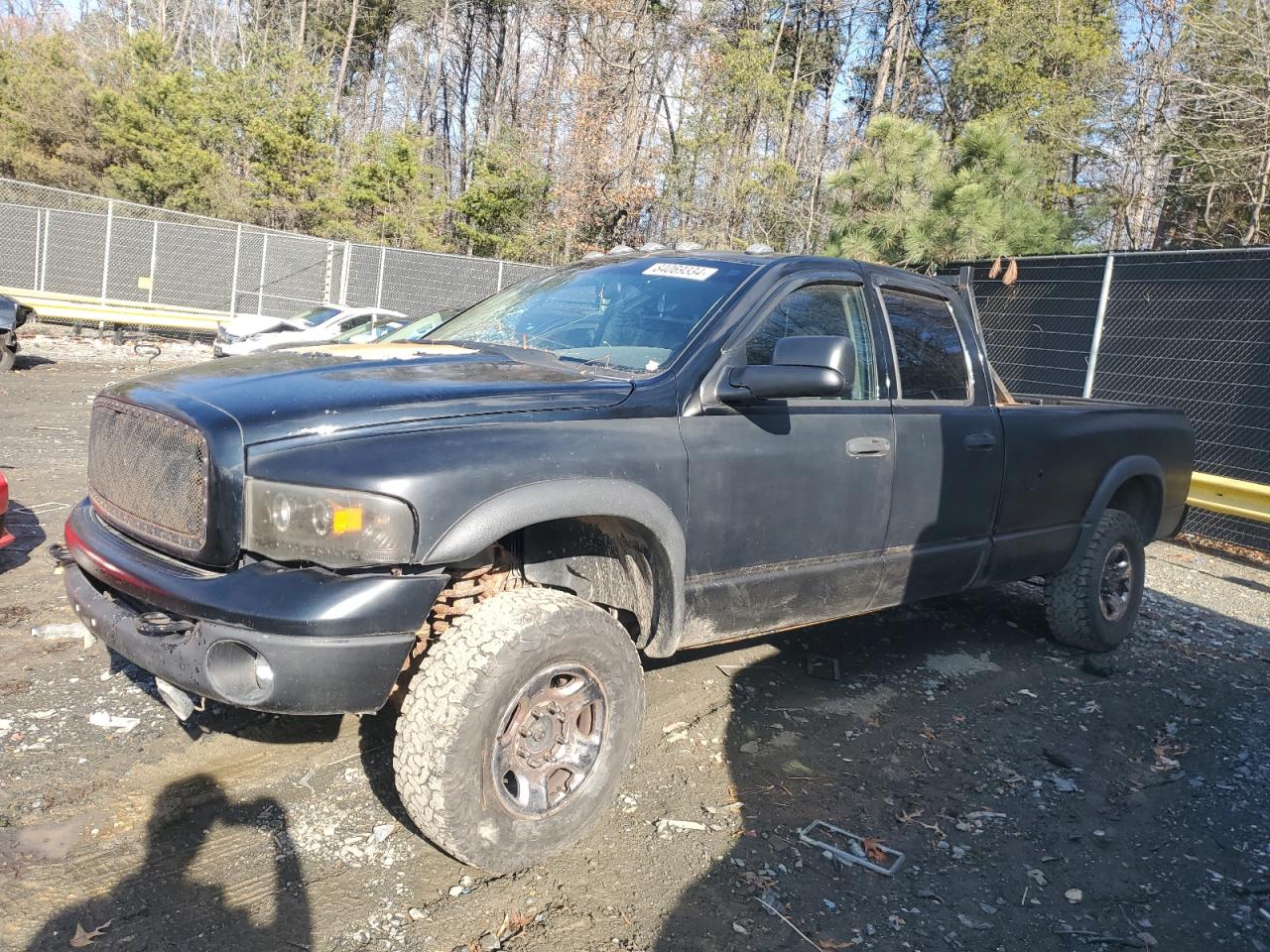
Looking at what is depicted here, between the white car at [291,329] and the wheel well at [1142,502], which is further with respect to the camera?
the white car at [291,329]

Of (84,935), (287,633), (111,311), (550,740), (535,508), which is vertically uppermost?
(535,508)

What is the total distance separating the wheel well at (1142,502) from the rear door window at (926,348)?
1.74 m

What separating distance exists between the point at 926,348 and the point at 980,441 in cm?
51

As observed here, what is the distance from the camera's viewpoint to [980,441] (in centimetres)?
448

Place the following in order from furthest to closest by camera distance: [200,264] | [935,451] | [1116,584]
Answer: [200,264]
[1116,584]
[935,451]

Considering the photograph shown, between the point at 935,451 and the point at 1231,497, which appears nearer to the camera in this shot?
the point at 935,451

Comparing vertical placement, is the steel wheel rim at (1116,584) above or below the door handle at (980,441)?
below

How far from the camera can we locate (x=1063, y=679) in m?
5.10

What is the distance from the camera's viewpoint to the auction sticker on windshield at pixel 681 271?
3.89 metres

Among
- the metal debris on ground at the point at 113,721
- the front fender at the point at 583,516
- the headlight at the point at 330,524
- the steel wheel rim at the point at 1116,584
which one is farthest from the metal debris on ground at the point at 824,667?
the metal debris on ground at the point at 113,721

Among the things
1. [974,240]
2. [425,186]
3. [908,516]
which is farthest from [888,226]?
[425,186]

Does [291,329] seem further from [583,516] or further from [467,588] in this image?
[583,516]

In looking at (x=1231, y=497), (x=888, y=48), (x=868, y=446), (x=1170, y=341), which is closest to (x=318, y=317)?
(x=1170, y=341)

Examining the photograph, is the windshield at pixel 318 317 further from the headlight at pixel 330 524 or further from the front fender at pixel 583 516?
the headlight at pixel 330 524
